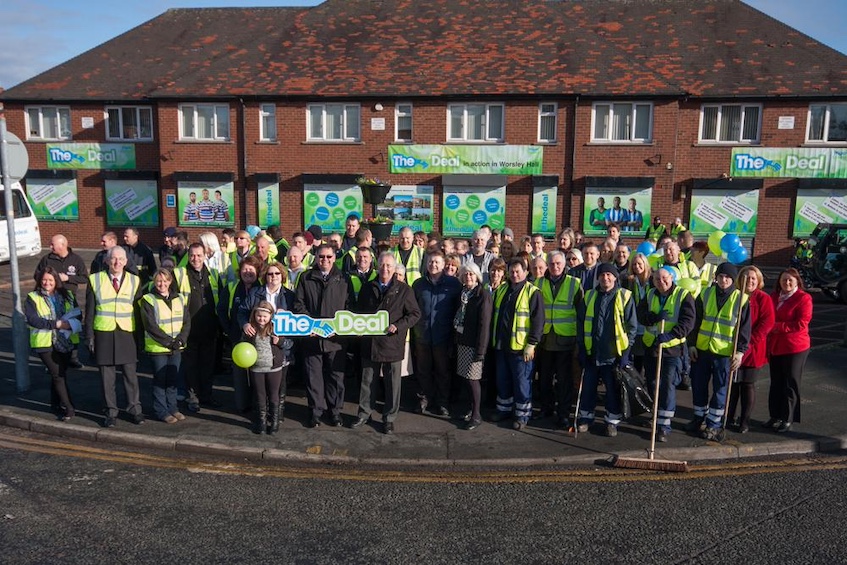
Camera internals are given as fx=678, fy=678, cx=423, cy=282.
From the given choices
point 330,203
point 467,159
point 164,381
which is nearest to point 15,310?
point 164,381

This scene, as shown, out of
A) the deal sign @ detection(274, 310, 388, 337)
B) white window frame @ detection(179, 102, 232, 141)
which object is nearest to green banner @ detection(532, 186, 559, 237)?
white window frame @ detection(179, 102, 232, 141)

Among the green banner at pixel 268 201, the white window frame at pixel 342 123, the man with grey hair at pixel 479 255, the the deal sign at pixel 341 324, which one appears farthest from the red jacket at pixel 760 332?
the green banner at pixel 268 201

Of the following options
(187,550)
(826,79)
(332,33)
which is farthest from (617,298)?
(332,33)

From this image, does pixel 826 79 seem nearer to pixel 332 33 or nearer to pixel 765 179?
pixel 765 179

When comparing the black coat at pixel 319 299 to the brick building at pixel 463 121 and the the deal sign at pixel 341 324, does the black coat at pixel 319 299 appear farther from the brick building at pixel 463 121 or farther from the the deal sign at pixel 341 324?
the brick building at pixel 463 121

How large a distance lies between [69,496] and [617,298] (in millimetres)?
5276

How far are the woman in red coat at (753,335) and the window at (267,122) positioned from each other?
58.7ft

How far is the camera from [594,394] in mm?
7121

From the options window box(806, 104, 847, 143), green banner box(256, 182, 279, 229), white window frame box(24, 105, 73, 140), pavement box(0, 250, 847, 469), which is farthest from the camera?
white window frame box(24, 105, 73, 140)

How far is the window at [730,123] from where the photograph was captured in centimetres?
2059

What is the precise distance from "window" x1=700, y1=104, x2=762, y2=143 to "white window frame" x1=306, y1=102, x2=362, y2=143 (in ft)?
35.1

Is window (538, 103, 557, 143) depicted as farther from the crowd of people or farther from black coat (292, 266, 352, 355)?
black coat (292, 266, 352, 355)

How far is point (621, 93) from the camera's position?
20.2 m

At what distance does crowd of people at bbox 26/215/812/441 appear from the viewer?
689 centimetres
